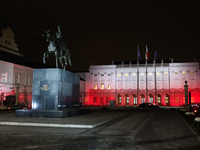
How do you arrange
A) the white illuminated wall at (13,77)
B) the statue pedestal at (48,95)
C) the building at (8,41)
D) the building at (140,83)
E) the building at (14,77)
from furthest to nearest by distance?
the building at (140,83) < the building at (8,41) < the white illuminated wall at (13,77) < the building at (14,77) < the statue pedestal at (48,95)

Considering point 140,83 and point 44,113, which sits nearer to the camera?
point 44,113

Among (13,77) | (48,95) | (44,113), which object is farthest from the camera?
(13,77)

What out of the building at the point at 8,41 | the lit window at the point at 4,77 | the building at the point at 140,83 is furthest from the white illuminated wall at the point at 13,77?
the building at the point at 140,83

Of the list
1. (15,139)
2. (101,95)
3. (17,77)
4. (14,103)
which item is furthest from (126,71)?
(15,139)

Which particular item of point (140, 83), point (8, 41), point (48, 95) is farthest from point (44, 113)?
point (140, 83)

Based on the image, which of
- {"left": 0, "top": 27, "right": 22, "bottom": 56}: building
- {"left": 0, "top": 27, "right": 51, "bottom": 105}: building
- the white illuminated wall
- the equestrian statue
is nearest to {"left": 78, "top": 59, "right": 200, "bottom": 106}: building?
the white illuminated wall

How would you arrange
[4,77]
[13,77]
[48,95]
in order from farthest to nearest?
[13,77] → [4,77] → [48,95]

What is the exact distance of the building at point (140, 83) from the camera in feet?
217

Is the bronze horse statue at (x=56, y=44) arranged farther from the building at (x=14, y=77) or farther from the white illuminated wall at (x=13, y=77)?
the white illuminated wall at (x=13, y=77)

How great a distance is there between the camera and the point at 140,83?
229ft

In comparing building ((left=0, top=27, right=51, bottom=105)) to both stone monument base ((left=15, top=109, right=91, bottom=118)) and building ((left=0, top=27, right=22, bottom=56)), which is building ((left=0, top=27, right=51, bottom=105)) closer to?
building ((left=0, top=27, right=22, bottom=56))

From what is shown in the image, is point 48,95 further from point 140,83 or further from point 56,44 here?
point 140,83

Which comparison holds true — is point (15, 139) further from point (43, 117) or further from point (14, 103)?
point (14, 103)

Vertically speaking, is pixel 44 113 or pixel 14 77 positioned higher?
pixel 14 77
